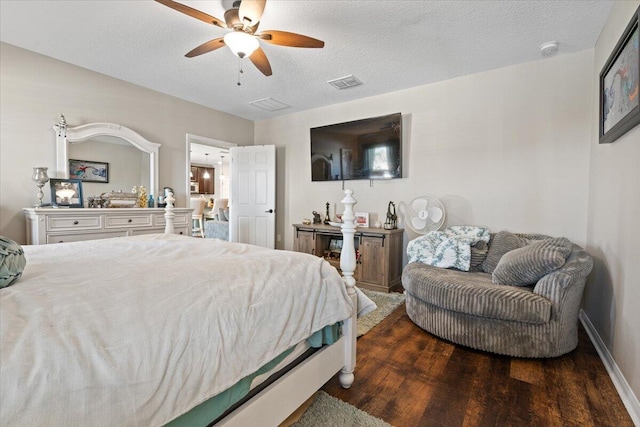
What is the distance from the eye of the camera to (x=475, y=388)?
1.67m

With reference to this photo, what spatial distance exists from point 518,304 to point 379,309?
1.25 meters

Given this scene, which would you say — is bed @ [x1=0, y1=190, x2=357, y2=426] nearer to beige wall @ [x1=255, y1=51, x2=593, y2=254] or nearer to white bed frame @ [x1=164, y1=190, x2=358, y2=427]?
white bed frame @ [x1=164, y1=190, x2=358, y2=427]

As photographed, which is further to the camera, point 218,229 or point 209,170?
point 209,170

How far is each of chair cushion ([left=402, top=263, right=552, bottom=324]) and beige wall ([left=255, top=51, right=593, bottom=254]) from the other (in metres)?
1.16

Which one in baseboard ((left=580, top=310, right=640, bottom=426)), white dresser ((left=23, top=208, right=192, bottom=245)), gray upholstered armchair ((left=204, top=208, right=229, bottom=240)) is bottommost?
baseboard ((left=580, top=310, right=640, bottom=426))

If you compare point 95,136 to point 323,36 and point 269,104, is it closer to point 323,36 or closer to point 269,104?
point 269,104

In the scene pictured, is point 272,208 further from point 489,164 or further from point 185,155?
point 489,164

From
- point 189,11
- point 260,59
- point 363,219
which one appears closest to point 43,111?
point 189,11

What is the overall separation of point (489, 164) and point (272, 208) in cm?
316

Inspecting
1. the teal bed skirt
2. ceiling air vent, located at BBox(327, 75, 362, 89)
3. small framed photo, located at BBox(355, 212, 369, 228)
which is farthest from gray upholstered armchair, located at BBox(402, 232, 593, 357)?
ceiling air vent, located at BBox(327, 75, 362, 89)

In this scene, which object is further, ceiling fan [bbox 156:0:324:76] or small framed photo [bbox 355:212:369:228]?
small framed photo [bbox 355:212:369:228]

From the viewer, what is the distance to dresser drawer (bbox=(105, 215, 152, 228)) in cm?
317

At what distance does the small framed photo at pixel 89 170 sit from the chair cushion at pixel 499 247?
14.1 feet

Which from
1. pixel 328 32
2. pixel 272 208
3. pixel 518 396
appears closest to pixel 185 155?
pixel 272 208
